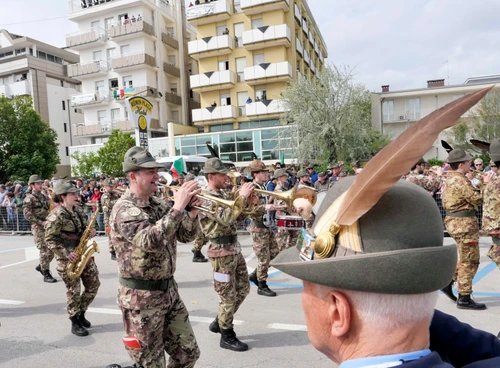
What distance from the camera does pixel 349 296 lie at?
1.16m

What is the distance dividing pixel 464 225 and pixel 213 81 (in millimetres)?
31715

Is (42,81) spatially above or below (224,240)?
above

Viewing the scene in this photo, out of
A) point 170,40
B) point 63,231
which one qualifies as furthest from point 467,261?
point 170,40

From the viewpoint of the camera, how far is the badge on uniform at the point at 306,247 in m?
1.24

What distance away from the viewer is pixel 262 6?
32.9 meters

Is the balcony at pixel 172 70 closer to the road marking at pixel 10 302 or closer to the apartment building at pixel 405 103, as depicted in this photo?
the apartment building at pixel 405 103

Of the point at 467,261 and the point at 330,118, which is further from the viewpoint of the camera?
the point at 330,118

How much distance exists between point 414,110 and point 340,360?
4021 cm

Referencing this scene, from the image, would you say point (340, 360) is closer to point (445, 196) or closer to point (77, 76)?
point (445, 196)

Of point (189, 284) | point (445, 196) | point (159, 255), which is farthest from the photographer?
point (189, 284)

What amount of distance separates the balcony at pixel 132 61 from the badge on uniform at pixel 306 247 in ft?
126

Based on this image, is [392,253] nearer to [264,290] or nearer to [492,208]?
[492,208]

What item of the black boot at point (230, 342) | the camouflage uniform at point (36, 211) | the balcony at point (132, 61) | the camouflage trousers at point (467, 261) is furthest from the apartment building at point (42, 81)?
the camouflage trousers at point (467, 261)

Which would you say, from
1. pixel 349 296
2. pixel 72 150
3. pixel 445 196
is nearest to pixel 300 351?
pixel 445 196
